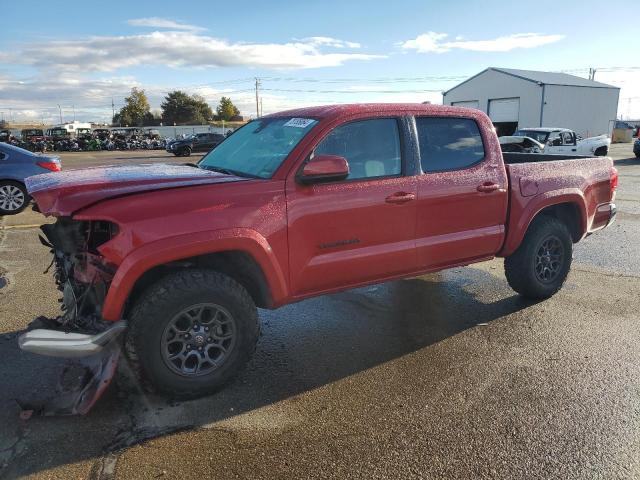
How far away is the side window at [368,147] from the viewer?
3768 millimetres

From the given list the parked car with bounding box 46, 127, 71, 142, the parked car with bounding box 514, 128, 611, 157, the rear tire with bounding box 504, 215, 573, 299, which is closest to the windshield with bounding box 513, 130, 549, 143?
the parked car with bounding box 514, 128, 611, 157

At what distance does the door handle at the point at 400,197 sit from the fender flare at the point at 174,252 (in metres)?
1.03

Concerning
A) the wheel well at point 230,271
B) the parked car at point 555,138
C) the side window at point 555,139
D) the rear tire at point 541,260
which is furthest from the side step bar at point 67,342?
the side window at point 555,139

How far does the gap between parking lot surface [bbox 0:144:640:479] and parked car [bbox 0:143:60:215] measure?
18.1 ft

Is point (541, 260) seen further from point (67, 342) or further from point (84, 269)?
point (67, 342)

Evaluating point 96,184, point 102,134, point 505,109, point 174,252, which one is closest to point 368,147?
point 174,252

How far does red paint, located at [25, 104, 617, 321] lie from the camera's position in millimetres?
3018

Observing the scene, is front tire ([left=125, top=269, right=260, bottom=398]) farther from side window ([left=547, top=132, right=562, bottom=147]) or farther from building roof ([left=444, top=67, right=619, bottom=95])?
building roof ([left=444, top=67, right=619, bottom=95])

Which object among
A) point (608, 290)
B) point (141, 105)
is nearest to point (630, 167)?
point (608, 290)

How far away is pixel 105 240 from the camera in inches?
129

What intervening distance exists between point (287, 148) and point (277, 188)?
1.39 feet

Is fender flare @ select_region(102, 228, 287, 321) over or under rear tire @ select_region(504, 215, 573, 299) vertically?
over

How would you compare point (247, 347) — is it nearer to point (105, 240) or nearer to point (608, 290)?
point (105, 240)

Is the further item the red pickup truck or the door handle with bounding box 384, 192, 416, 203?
the door handle with bounding box 384, 192, 416, 203
